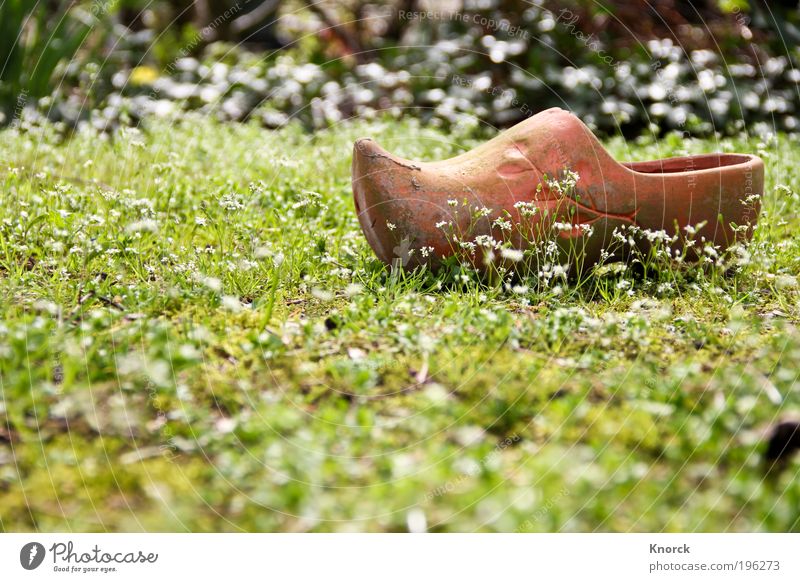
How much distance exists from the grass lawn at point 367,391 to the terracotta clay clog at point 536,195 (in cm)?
17

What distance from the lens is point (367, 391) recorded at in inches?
95.0

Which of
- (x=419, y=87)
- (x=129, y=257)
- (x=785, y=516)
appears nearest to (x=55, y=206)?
(x=129, y=257)

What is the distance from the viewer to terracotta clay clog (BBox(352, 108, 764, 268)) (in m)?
3.21

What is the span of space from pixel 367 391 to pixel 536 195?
126cm

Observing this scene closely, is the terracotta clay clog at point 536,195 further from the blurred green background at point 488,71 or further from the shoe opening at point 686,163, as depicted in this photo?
the blurred green background at point 488,71

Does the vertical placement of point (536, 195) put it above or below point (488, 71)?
above

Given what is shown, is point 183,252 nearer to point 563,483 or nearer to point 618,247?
point 618,247

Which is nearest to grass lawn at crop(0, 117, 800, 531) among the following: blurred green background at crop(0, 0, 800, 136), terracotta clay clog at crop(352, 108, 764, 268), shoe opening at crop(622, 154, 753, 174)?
terracotta clay clog at crop(352, 108, 764, 268)

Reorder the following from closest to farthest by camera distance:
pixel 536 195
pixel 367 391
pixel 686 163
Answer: pixel 367 391 → pixel 536 195 → pixel 686 163

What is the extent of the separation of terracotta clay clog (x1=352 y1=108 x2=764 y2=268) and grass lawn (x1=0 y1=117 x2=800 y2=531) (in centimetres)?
17

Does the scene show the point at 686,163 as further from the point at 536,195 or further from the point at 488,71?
the point at 488,71

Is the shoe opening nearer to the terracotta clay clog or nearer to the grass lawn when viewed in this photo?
the terracotta clay clog

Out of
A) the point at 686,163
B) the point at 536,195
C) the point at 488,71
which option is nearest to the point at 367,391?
the point at 536,195

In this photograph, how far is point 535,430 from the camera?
224 centimetres
